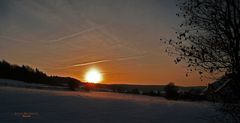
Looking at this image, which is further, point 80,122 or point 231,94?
point 80,122

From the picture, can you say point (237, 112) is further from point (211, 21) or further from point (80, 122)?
point (80, 122)

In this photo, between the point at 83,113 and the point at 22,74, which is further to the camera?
the point at 22,74

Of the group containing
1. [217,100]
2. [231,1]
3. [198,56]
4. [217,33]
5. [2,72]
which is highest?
[2,72]

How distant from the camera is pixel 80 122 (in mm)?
16562

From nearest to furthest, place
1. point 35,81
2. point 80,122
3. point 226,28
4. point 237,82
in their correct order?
1. point 237,82
2. point 226,28
3. point 80,122
4. point 35,81

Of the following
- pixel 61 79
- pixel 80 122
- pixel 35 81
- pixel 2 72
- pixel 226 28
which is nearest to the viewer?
pixel 226 28

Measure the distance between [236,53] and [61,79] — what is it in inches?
5788

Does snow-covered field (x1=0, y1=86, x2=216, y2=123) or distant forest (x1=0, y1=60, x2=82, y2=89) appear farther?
distant forest (x1=0, y1=60, x2=82, y2=89)

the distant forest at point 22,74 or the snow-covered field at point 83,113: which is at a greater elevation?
the distant forest at point 22,74

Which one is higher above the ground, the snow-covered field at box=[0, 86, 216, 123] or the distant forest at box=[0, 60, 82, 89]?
the distant forest at box=[0, 60, 82, 89]

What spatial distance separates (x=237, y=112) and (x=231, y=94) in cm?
37

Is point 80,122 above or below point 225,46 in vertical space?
below

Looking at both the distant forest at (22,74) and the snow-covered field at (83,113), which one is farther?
the distant forest at (22,74)

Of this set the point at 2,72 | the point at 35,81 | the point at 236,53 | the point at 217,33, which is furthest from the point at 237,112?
the point at 35,81
